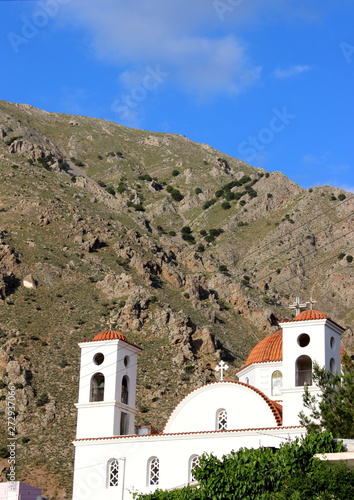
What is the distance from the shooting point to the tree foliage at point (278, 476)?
22.8m

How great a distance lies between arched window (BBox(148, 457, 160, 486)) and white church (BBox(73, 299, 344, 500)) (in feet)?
0.14

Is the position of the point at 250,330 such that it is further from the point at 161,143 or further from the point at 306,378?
the point at 161,143

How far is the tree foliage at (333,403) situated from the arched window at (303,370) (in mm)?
2459

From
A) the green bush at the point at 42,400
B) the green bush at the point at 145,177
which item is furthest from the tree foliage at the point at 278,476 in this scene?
the green bush at the point at 145,177

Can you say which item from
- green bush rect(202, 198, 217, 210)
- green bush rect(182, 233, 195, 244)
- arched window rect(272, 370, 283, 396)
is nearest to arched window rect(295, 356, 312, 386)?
arched window rect(272, 370, 283, 396)

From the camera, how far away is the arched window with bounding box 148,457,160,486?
113 feet

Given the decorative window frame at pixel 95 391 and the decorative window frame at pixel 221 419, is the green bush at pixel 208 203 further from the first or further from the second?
the decorative window frame at pixel 221 419

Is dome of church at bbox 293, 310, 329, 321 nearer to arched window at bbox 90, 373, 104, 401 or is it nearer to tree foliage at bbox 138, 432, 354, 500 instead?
tree foliage at bbox 138, 432, 354, 500

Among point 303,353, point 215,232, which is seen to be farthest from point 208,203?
point 303,353

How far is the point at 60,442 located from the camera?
5625cm

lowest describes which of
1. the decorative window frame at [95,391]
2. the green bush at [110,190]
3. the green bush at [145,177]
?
the decorative window frame at [95,391]

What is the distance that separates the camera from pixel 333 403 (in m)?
29.3

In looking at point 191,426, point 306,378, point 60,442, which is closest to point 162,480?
point 191,426

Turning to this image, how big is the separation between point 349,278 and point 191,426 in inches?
2282
